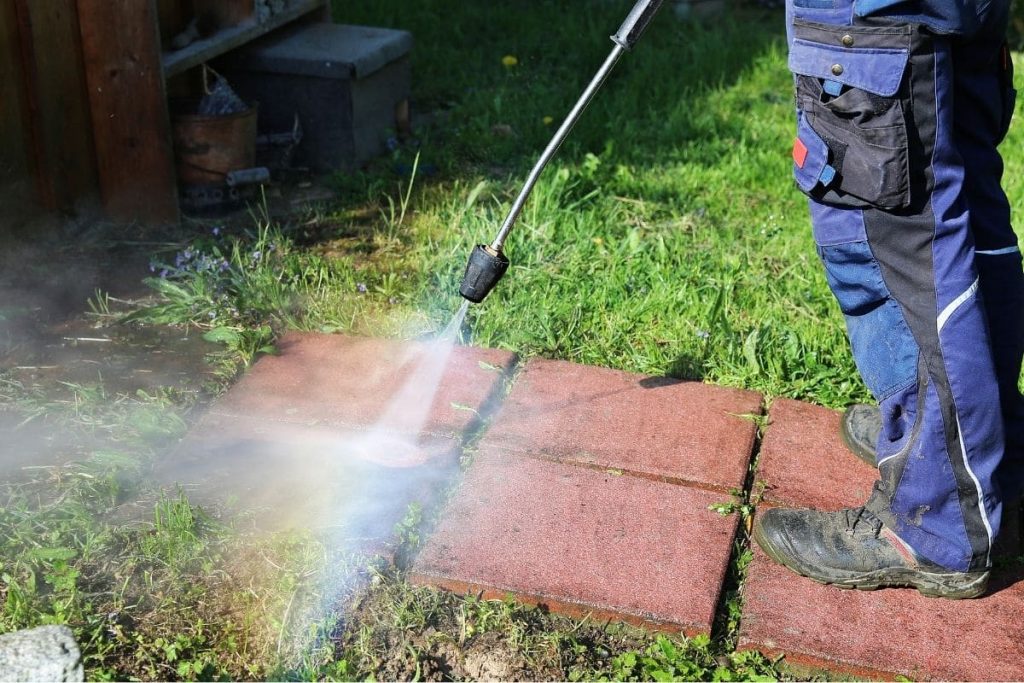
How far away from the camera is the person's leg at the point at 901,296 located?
6.94ft

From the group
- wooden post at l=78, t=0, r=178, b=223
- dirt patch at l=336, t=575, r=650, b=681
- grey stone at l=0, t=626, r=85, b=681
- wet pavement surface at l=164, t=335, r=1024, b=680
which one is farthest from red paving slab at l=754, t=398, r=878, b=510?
wooden post at l=78, t=0, r=178, b=223

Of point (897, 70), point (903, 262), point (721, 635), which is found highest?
point (897, 70)

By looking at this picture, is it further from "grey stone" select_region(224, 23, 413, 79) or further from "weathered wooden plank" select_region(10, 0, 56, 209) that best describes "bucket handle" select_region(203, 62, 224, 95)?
"weathered wooden plank" select_region(10, 0, 56, 209)

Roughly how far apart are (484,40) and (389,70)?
1.52 meters

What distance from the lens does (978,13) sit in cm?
207

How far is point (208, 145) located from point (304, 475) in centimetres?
202

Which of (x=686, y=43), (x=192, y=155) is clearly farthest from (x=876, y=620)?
(x=686, y=43)

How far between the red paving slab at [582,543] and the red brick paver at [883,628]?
4.2 inches

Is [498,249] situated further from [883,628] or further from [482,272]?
[883,628]

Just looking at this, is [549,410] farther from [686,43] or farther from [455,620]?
[686,43]

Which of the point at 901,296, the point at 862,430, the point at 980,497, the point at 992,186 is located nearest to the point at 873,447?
the point at 862,430

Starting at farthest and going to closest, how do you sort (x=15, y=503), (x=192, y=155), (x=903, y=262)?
(x=192, y=155) → (x=15, y=503) → (x=903, y=262)

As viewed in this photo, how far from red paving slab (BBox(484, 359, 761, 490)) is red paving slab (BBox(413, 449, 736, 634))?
0.20 ft

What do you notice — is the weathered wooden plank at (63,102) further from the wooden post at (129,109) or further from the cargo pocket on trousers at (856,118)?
the cargo pocket on trousers at (856,118)
